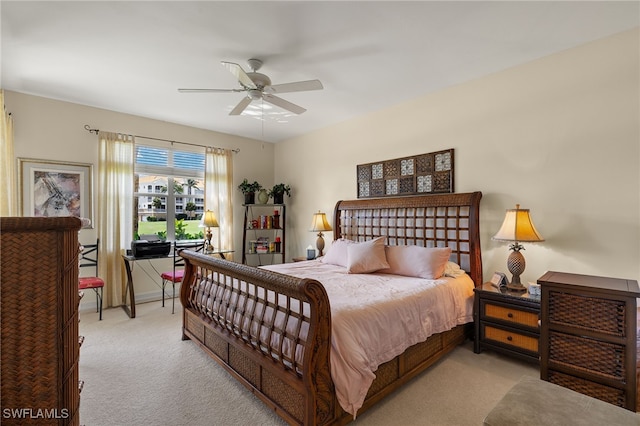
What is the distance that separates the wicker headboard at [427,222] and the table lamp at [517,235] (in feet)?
1.22

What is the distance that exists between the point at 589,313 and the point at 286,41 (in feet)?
9.96

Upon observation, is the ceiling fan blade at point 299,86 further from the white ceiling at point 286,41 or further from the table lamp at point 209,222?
the table lamp at point 209,222

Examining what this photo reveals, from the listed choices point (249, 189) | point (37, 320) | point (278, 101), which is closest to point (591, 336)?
point (37, 320)

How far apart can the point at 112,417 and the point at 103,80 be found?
128 inches

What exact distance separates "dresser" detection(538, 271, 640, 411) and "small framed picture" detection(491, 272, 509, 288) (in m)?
0.65

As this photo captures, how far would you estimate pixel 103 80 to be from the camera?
3250 millimetres

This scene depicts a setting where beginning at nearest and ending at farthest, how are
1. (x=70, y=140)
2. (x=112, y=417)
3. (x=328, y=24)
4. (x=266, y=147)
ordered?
(x=112, y=417), (x=328, y=24), (x=70, y=140), (x=266, y=147)

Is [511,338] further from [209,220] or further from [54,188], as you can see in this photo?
[54,188]

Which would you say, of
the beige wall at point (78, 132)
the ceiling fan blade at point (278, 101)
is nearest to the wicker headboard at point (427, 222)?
the ceiling fan blade at point (278, 101)

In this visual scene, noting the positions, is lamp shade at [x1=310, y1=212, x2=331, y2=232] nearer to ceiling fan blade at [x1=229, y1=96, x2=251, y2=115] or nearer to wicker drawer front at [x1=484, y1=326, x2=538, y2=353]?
ceiling fan blade at [x1=229, y1=96, x2=251, y2=115]

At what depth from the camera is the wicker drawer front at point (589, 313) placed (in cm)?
186

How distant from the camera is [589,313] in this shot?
196 cm

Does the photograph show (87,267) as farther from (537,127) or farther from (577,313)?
(537,127)

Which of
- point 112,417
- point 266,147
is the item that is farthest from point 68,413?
point 266,147
